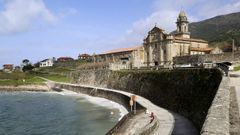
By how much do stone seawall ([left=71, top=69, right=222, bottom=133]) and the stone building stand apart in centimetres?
2069

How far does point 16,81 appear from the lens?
123m

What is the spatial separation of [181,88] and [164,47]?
48.3 m

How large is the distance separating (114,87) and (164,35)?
A: 19937 millimetres

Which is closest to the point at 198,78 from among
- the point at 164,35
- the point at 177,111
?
the point at 177,111

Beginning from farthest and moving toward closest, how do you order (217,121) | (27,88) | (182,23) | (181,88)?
(27,88)
(182,23)
(181,88)
(217,121)

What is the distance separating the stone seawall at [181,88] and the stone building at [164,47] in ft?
67.9

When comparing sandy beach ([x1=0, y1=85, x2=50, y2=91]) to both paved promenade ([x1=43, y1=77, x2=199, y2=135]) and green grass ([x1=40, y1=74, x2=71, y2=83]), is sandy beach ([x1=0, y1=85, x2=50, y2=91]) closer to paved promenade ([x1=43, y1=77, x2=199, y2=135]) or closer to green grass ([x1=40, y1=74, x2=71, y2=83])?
green grass ([x1=40, y1=74, x2=71, y2=83])

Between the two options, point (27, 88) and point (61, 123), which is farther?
point (27, 88)

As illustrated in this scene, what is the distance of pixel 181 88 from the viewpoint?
37.2m

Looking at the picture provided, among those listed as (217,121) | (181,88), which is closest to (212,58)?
(181,88)

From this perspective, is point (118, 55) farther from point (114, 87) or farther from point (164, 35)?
point (114, 87)

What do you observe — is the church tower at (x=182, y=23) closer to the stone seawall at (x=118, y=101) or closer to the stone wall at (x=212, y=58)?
the stone wall at (x=212, y=58)

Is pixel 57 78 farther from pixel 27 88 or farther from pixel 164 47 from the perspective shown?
pixel 164 47

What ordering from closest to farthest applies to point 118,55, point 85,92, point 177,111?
point 177,111 → point 85,92 → point 118,55
